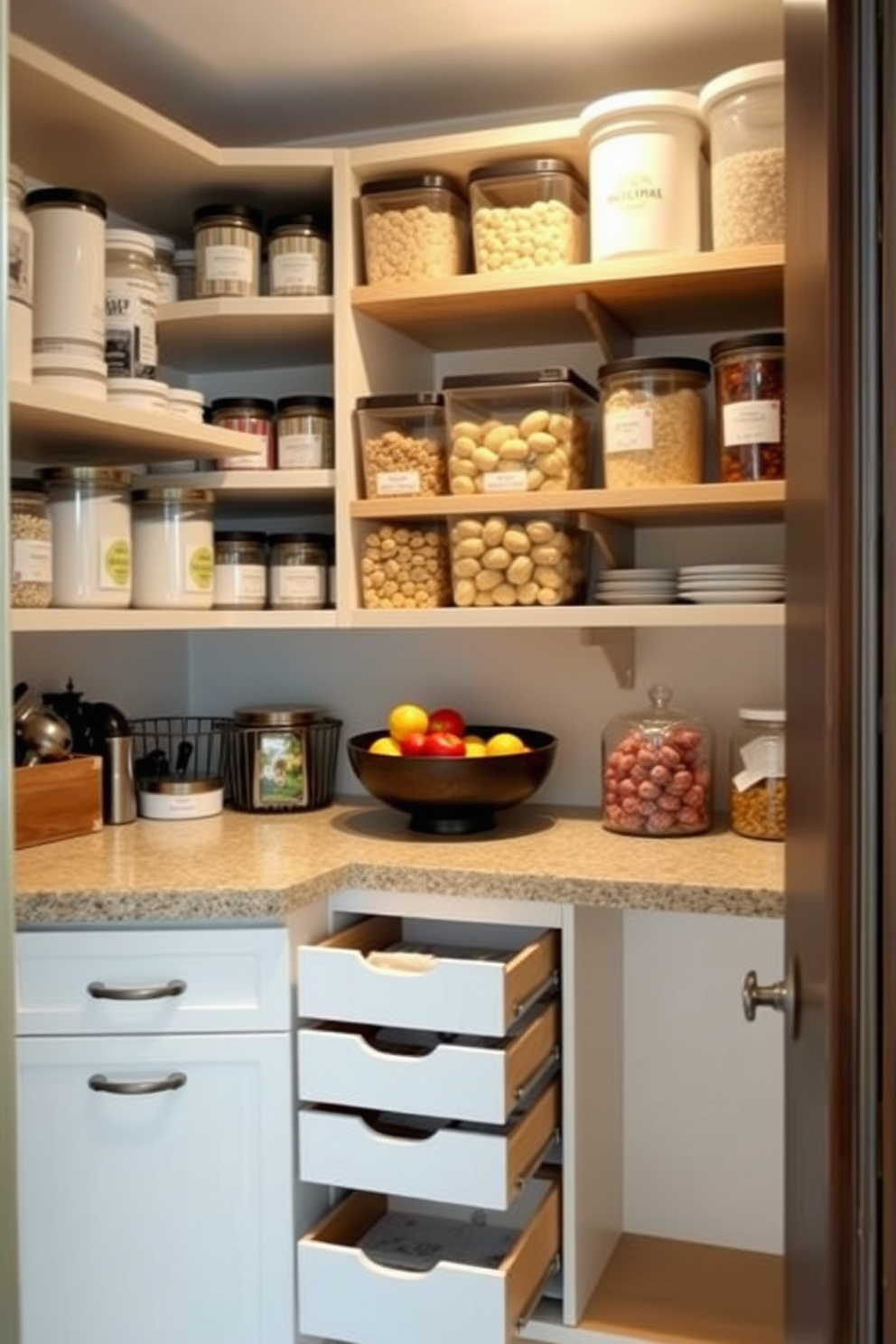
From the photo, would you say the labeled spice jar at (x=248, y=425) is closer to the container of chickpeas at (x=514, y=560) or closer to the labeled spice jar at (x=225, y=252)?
the labeled spice jar at (x=225, y=252)

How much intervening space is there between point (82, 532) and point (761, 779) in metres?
1.17

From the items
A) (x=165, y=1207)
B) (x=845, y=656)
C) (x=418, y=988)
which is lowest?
(x=165, y=1207)

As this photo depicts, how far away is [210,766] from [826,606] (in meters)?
1.93

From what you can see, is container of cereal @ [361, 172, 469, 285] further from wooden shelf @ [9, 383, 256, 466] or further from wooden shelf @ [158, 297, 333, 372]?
wooden shelf @ [9, 383, 256, 466]

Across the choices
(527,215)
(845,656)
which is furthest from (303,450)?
(845,656)

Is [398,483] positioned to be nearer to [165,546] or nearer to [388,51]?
[165,546]

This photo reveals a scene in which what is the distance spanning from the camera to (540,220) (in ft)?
7.02

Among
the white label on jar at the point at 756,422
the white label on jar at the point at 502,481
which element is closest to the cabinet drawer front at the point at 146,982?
the white label on jar at the point at 502,481

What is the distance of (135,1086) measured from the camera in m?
1.80

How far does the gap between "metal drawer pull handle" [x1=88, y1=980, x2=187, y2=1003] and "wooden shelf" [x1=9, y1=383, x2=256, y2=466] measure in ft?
2.66

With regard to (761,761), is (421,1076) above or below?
below

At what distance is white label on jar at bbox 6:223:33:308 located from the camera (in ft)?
5.53

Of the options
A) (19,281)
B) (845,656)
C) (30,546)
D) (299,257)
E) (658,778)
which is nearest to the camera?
(845,656)

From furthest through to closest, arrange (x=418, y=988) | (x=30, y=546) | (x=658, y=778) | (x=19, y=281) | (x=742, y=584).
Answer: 1. (x=658, y=778)
2. (x=742, y=584)
3. (x=30, y=546)
4. (x=418, y=988)
5. (x=19, y=281)
